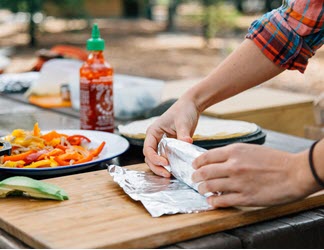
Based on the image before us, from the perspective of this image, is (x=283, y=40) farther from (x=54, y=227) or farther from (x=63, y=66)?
(x=63, y=66)

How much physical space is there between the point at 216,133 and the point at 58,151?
0.53 meters

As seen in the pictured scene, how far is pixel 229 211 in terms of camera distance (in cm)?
151

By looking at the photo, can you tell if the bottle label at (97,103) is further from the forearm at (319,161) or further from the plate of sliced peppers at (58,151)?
the forearm at (319,161)

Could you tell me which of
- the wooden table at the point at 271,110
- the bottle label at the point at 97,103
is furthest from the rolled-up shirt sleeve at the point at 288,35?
the wooden table at the point at 271,110

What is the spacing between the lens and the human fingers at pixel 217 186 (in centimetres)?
147

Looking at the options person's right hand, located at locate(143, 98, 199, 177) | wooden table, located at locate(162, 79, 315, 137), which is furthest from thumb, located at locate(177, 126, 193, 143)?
wooden table, located at locate(162, 79, 315, 137)

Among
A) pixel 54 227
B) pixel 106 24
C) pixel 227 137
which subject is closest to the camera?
pixel 54 227

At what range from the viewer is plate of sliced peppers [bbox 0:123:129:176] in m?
1.91

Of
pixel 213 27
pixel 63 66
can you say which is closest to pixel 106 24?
pixel 213 27

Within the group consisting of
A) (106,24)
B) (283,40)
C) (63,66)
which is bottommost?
(106,24)

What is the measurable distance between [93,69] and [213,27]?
1228 centimetres

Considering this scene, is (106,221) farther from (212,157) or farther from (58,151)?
(58,151)

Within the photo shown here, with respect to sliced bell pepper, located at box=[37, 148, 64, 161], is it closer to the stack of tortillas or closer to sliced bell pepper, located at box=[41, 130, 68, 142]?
sliced bell pepper, located at box=[41, 130, 68, 142]

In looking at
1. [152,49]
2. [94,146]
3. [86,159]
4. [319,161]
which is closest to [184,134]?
[86,159]
